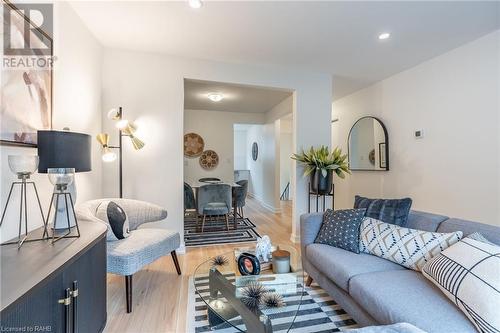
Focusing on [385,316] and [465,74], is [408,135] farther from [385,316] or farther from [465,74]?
[385,316]

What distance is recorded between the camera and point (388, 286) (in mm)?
1394

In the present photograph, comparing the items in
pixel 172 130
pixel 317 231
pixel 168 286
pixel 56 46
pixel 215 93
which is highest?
pixel 215 93

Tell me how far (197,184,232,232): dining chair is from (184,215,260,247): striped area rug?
18cm

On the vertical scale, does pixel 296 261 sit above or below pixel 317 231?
below

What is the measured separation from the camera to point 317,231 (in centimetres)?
224

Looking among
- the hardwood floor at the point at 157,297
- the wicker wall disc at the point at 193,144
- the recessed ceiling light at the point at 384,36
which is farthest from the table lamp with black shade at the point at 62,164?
the wicker wall disc at the point at 193,144

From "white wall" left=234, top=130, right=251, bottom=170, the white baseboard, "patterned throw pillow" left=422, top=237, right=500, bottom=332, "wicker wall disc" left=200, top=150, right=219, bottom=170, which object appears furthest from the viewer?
"white wall" left=234, top=130, right=251, bottom=170

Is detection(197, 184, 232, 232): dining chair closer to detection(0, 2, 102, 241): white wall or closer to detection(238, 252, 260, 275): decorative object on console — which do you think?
detection(0, 2, 102, 241): white wall

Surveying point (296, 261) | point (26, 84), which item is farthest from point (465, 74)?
point (26, 84)

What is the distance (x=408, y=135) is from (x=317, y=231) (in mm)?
2413

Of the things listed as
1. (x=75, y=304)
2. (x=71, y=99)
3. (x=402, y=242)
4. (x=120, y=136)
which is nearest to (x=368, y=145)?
(x=402, y=242)

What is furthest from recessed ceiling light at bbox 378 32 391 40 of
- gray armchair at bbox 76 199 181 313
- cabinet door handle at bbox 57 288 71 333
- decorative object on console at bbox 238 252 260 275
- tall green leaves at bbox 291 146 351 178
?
cabinet door handle at bbox 57 288 71 333

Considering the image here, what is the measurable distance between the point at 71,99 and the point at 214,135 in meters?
4.16

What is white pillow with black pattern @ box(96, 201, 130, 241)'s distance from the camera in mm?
2051
